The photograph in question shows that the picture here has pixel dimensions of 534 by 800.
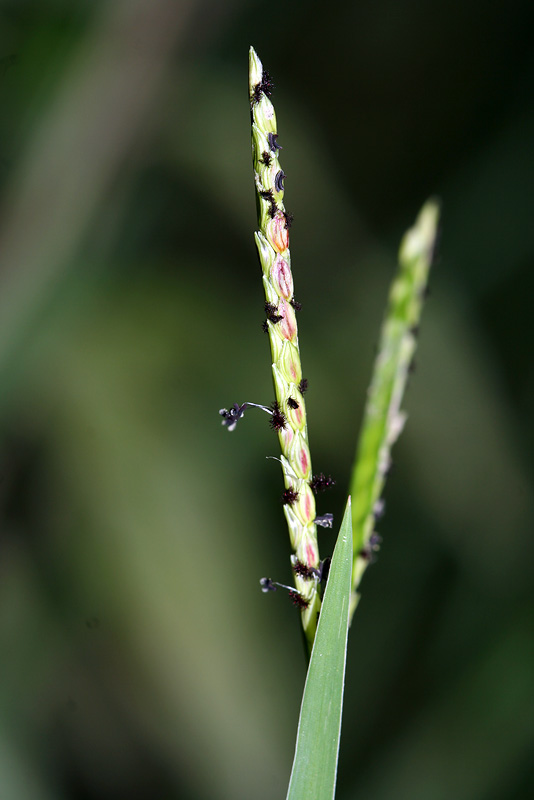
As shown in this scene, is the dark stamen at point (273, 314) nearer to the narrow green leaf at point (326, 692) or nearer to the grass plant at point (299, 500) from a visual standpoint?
the grass plant at point (299, 500)

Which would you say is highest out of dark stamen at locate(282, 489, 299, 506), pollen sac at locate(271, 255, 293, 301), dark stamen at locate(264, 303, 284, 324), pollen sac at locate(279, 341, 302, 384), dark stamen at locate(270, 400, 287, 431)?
pollen sac at locate(271, 255, 293, 301)

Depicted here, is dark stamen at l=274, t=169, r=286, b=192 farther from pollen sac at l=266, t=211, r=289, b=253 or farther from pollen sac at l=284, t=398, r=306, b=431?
pollen sac at l=284, t=398, r=306, b=431

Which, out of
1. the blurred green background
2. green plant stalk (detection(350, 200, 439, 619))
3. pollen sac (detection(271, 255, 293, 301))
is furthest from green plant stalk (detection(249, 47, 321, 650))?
the blurred green background

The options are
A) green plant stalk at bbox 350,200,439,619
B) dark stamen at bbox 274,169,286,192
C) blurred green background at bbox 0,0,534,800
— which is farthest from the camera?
blurred green background at bbox 0,0,534,800

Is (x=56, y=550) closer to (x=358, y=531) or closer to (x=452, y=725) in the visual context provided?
(x=452, y=725)

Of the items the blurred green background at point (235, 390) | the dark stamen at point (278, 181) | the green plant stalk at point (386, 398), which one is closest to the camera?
the dark stamen at point (278, 181)

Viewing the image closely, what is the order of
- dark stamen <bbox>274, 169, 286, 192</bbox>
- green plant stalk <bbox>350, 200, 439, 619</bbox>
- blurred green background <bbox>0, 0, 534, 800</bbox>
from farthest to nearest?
1. blurred green background <bbox>0, 0, 534, 800</bbox>
2. green plant stalk <bbox>350, 200, 439, 619</bbox>
3. dark stamen <bbox>274, 169, 286, 192</bbox>

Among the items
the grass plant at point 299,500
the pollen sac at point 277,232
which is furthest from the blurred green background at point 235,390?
the pollen sac at point 277,232
